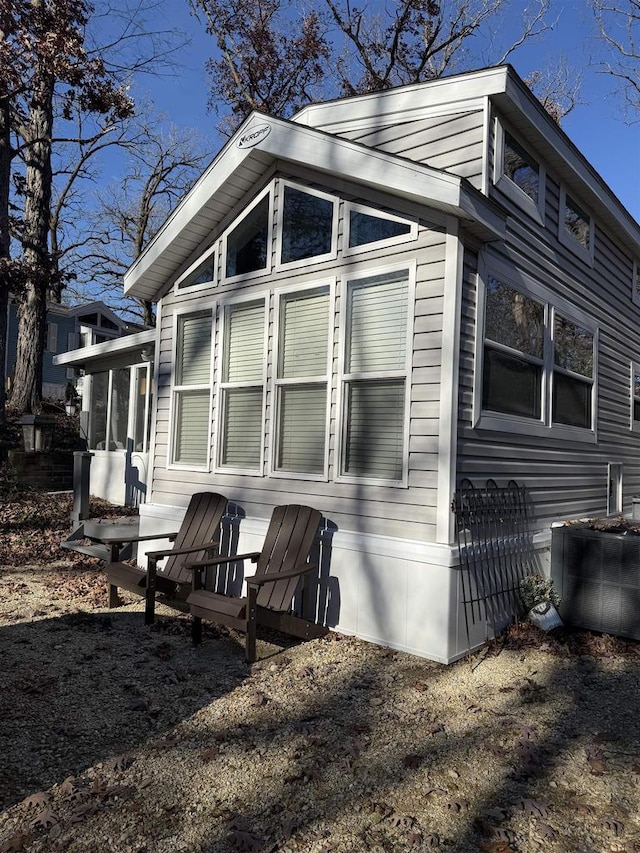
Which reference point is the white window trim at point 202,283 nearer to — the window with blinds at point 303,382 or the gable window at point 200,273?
the gable window at point 200,273

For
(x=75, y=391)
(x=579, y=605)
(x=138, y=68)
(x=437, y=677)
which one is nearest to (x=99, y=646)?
(x=437, y=677)

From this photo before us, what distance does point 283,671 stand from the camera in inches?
166

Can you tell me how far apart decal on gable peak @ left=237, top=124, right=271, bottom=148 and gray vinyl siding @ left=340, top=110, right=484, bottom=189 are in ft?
2.99

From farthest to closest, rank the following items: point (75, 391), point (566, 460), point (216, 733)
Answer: point (75, 391)
point (566, 460)
point (216, 733)

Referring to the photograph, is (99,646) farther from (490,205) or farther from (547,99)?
(547,99)

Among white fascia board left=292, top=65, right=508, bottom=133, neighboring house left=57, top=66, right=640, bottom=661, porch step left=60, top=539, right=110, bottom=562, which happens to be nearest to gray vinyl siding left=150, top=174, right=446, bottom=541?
neighboring house left=57, top=66, right=640, bottom=661

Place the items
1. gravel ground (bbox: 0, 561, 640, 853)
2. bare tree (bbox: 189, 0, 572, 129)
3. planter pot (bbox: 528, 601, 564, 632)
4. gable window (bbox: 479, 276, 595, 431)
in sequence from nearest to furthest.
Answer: gravel ground (bbox: 0, 561, 640, 853)
gable window (bbox: 479, 276, 595, 431)
planter pot (bbox: 528, 601, 564, 632)
bare tree (bbox: 189, 0, 572, 129)

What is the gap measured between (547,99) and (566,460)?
1504cm

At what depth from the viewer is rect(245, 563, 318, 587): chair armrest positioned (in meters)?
4.21

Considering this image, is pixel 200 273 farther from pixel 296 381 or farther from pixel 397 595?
pixel 397 595

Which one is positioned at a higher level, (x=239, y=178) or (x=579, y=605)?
(x=239, y=178)

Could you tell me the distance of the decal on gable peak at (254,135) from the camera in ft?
17.4

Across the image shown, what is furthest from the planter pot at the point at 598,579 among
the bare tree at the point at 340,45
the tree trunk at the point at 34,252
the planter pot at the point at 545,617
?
the bare tree at the point at 340,45

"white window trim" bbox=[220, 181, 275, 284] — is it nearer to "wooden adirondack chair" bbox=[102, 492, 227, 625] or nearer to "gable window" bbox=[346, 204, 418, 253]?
"gable window" bbox=[346, 204, 418, 253]
